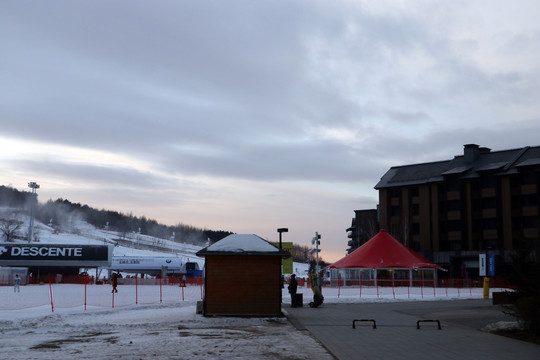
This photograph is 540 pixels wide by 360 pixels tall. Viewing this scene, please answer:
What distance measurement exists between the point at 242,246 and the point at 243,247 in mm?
80

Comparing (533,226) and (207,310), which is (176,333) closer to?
(207,310)

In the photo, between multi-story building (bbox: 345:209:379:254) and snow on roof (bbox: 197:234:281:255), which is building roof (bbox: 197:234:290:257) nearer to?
snow on roof (bbox: 197:234:281:255)

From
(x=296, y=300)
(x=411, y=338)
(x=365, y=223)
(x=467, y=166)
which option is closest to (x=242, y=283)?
(x=296, y=300)

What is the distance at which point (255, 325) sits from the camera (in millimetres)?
20203

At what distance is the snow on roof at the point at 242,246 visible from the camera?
22.8 metres

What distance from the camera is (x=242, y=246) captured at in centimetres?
2325

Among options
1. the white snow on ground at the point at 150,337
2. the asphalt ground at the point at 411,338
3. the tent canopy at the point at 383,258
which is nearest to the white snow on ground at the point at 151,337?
the white snow on ground at the point at 150,337

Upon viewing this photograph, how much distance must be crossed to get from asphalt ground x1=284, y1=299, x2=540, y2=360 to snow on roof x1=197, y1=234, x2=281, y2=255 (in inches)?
109

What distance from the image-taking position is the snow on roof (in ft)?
74.9

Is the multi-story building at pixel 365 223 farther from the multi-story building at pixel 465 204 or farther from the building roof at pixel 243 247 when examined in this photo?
the building roof at pixel 243 247

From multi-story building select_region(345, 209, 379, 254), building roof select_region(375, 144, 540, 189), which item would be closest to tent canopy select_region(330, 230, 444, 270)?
building roof select_region(375, 144, 540, 189)

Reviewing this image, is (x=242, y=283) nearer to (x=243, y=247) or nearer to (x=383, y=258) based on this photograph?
(x=243, y=247)

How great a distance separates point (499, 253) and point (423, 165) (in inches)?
735

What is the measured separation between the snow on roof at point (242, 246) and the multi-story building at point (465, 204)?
179ft
